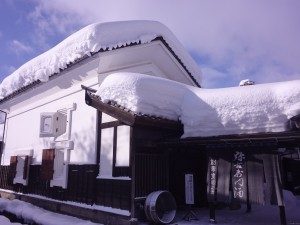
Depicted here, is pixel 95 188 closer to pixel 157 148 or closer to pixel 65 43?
pixel 157 148

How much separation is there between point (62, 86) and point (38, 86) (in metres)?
2.12

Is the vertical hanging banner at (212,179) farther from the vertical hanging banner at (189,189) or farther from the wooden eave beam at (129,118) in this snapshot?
the wooden eave beam at (129,118)

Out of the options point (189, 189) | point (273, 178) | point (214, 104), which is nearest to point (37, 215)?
point (189, 189)

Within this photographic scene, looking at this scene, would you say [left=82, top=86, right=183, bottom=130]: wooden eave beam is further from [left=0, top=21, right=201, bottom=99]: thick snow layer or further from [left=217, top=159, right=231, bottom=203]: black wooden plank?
[left=0, top=21, right=201, bottom=99]: thick snow layer

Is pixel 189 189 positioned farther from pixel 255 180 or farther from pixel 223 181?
pixel 255 180

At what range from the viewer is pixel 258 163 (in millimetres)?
7973

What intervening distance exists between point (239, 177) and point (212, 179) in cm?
80

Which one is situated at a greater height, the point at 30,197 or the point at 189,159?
the point at 189,159

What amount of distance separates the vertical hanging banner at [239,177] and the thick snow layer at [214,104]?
0.91m

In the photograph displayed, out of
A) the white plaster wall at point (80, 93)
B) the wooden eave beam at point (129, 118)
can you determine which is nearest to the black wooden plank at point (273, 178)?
the wooden eave beam at point (129, 118)

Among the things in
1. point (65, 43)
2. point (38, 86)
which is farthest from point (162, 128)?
point (38, 86)

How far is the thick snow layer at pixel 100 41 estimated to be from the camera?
36.1 ft

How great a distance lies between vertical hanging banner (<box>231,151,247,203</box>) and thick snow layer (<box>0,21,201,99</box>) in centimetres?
588

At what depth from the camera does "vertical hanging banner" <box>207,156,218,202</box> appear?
8.49 metres
